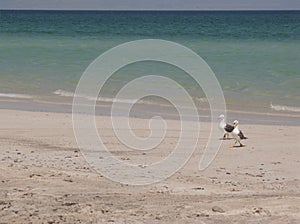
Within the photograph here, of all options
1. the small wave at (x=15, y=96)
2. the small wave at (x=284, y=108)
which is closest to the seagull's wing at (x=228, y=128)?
the small wave at (x=284, y=108)

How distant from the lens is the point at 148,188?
7.42 m

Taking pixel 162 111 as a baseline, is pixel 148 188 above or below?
below

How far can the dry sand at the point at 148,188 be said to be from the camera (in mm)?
6324

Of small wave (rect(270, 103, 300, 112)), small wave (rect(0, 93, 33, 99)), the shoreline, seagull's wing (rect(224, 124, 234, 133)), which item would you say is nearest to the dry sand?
seagull's wing (rect(224, 124, 234, 133))

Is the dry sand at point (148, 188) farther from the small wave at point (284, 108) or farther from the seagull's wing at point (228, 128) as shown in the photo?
the small wave at point (284, 108)

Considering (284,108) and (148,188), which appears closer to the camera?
(148,188)

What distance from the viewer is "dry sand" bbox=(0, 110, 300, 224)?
20.7 feet

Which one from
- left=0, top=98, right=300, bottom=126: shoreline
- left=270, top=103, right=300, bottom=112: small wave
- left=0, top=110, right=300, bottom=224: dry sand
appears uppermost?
left=270, top=103, right=300, bottom=112: small wave

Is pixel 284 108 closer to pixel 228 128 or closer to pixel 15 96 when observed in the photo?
pixel 228 128

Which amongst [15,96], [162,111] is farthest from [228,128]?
[15,96]

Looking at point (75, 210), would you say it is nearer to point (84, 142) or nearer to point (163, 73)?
point (84, 142)

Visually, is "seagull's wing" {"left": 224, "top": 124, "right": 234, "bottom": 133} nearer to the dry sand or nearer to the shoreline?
the dry sand

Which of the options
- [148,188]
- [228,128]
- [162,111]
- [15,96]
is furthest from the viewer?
[15,96]

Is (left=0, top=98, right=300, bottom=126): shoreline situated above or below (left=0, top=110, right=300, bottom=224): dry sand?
above
